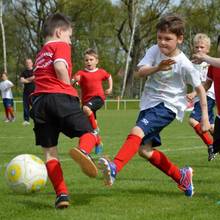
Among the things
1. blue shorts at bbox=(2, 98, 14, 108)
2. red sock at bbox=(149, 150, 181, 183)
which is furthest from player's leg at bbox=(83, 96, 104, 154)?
blue shorts at bbox=(2, 98, 14, 108)

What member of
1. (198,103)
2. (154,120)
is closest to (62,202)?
(154,120)

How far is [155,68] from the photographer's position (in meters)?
4.91

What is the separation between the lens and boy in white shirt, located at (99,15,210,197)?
506cm

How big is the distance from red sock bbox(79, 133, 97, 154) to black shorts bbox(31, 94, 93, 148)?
0.05 m

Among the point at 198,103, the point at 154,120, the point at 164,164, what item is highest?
the point at 154,120

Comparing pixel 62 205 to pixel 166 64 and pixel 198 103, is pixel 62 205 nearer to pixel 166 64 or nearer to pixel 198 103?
pixel 166 64

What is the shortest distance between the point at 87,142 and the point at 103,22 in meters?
51.4

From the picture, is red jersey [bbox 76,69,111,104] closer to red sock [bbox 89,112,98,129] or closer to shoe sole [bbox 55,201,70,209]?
red sock [bbox 89,112,98,129]

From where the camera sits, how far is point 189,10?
54.7 m

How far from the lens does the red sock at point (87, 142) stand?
4730 mm

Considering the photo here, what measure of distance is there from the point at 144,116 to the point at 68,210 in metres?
1.16

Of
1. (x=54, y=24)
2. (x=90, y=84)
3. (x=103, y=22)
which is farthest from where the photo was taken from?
(x=103, y=22)

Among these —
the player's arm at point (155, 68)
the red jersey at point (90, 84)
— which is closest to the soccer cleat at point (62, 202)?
the player's arm at point (155, 68)

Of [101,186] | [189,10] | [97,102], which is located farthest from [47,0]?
[101,186]
